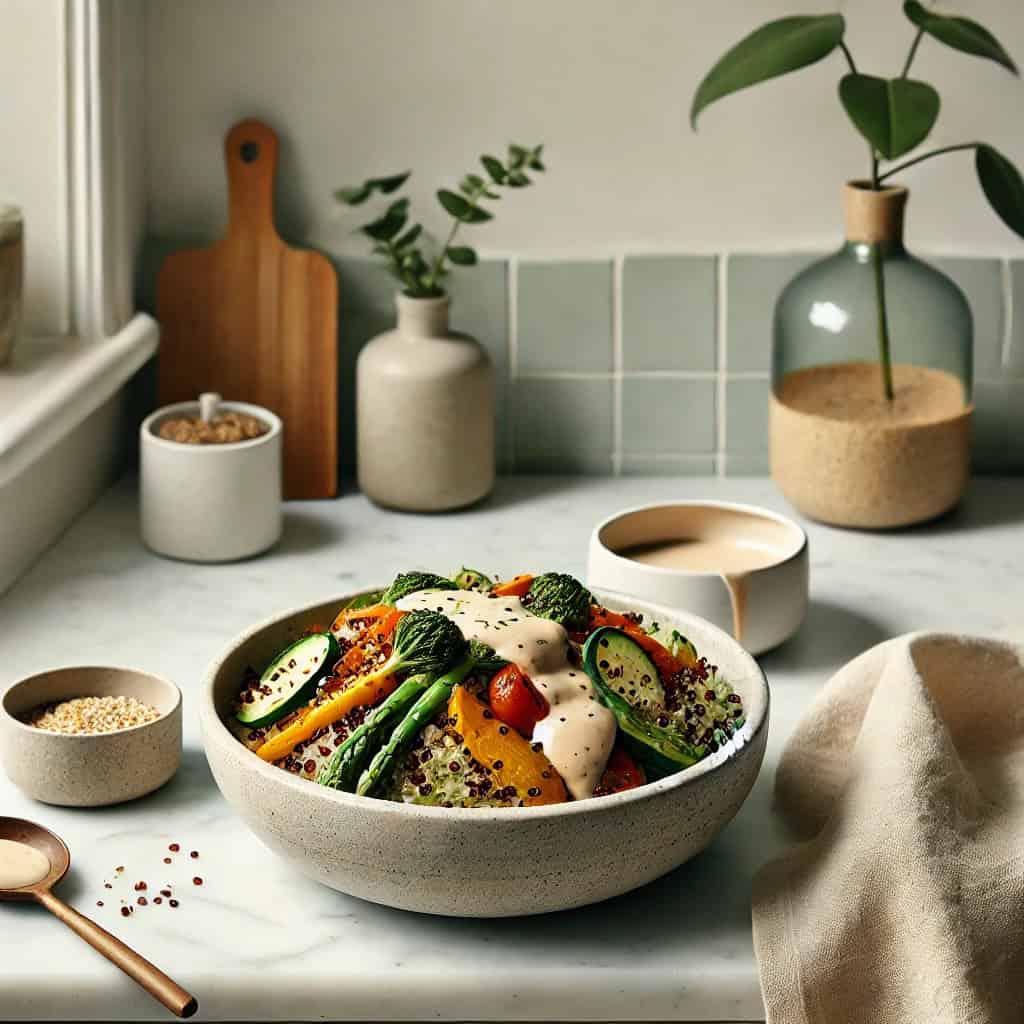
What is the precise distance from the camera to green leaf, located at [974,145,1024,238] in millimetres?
1634

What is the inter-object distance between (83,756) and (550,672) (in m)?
0.33

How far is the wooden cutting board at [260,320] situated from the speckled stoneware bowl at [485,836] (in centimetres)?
86

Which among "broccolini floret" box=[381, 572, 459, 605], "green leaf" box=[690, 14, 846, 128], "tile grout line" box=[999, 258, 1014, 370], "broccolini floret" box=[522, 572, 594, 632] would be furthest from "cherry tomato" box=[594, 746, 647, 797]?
"tile grout line" box=[999, 258, 1014, 370]

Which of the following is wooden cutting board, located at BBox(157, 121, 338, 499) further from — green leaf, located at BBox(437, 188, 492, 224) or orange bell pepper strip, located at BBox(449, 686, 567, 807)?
orange bell pepper strip, located at BBox(449, 686, 567, 807)

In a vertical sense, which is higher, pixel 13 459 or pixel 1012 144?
pixel 1012 144

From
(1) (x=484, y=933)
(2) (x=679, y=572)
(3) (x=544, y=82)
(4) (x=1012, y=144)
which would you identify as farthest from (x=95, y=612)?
(4) (x=1012, y=144)

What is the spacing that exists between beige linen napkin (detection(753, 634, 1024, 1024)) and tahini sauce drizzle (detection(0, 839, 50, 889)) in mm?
448

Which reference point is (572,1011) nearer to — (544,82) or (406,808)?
(406,808)

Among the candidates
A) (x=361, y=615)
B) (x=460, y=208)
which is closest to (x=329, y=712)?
(x=361, y=615)

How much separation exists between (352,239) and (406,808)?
1062mm

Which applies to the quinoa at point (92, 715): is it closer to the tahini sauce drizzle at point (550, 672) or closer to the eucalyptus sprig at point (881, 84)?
the tahini sauce drizzle at point (550, 672)

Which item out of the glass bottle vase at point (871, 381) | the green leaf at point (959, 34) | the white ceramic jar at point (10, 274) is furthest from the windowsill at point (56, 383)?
the green leaf at point (959, 34)

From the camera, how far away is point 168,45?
1850 millimetres

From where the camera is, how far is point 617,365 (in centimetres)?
193
